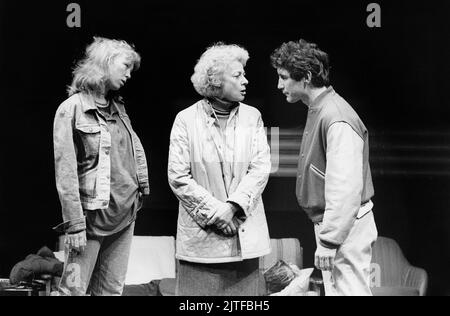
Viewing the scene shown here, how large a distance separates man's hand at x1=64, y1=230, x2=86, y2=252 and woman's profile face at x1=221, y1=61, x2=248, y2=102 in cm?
104

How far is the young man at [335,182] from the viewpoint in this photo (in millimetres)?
3588

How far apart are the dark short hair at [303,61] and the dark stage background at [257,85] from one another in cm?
5

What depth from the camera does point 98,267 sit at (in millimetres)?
3729

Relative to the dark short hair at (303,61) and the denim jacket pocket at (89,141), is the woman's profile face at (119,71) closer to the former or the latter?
the denim jacket pocket at (89,141)

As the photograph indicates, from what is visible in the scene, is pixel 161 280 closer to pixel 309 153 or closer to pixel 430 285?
pixel 309 153

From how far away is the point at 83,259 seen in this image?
3689 millimetres

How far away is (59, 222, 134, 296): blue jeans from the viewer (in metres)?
3.70

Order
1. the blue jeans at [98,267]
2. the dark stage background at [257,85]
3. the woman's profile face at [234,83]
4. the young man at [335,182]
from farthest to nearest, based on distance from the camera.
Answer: the dark stage background at [257,85] → the woman's profile face at [234,83] → the blue jeans at [98,267] → the young man at [335,182]

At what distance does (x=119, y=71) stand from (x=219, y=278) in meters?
1.24

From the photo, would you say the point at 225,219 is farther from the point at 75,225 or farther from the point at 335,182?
the point at 75,225

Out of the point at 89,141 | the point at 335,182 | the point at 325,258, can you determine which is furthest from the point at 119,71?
the point at 325,258

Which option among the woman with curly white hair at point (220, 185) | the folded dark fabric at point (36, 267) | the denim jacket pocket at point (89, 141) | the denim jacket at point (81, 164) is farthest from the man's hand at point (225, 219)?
the folded dark fabric at point (36, 267)

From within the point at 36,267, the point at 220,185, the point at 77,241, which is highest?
the point at 220,185
